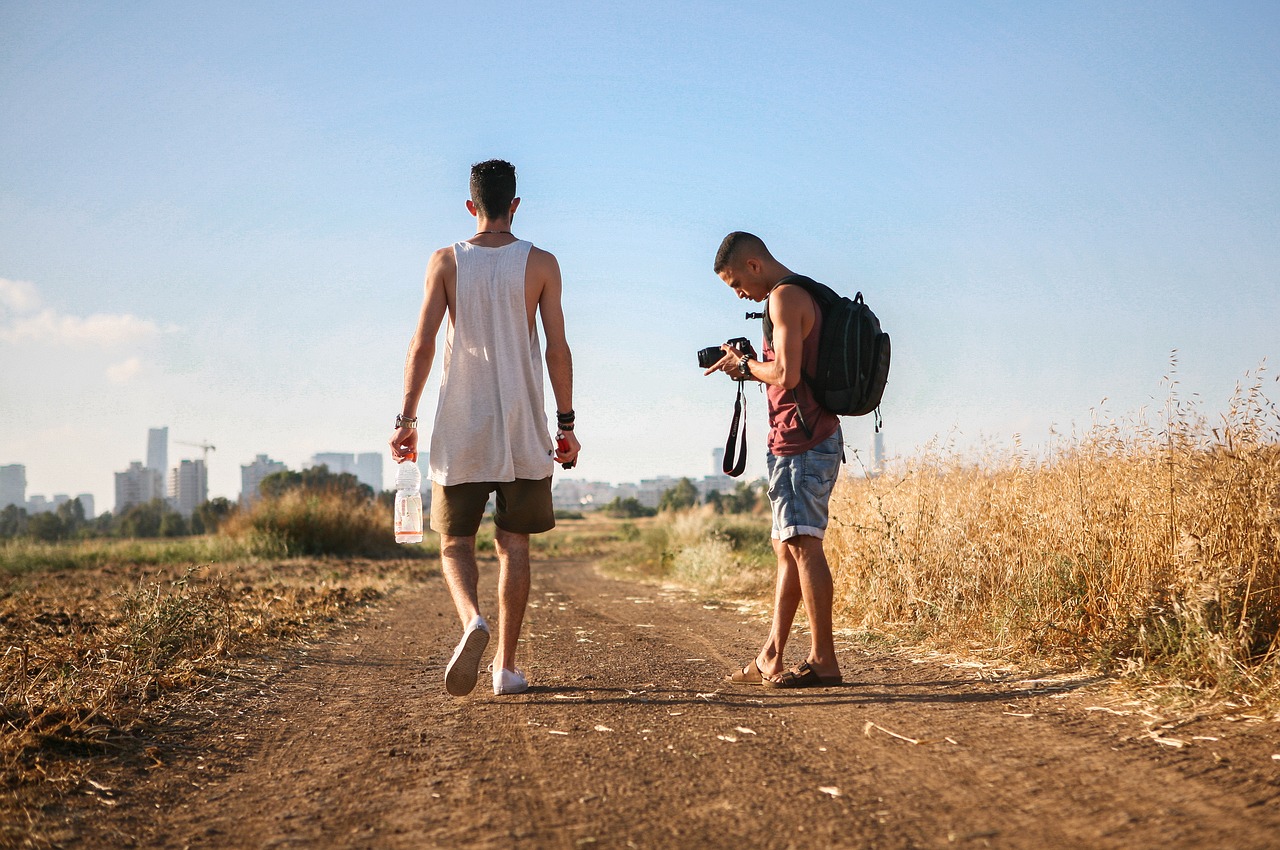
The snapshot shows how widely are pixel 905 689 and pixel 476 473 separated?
229 centimetres

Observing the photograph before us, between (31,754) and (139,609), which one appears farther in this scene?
(139,609)

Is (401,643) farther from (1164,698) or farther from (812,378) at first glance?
(1164,698)

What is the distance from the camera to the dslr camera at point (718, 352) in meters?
4.73

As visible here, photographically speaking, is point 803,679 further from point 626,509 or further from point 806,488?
point 626,509

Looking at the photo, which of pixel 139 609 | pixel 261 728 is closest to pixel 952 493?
pixel 261 728

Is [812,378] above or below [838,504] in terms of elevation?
above

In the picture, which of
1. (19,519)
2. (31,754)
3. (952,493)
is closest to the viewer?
(31,754)

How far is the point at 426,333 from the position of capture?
173 inches

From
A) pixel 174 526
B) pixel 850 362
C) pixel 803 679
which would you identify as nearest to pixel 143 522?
pixel 174 526

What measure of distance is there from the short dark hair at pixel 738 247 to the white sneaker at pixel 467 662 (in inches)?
83.9

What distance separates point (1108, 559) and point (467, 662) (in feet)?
11.3

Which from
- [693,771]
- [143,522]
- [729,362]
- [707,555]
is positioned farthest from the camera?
[143,522]

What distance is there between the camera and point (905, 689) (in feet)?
14.4

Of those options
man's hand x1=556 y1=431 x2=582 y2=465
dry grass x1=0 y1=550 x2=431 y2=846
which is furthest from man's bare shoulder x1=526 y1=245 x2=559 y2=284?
dry grass x1=0 y1=550 x2=431 y2=846
